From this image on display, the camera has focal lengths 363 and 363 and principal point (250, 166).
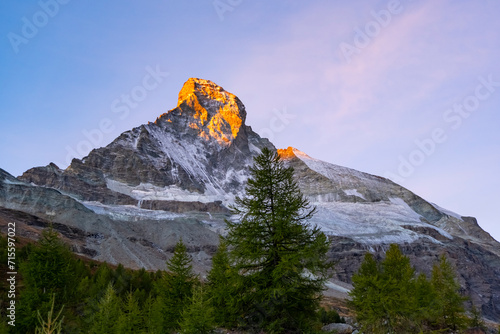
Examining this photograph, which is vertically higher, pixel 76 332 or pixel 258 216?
pixel 258 216

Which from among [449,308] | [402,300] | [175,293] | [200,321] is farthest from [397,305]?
[175,293]

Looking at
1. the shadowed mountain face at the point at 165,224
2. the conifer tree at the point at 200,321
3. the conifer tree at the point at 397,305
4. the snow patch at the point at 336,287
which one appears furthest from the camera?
the shadowed mountain face at the point at 165,224

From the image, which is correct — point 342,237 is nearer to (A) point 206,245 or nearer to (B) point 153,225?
(A) point 206,245

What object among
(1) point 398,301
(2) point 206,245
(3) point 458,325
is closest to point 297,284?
(1) point 398,301

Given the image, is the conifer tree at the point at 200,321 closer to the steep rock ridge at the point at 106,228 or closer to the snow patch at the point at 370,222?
the steep rock ridge at the point at 106,228

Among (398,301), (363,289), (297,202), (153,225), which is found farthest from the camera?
(153,225)

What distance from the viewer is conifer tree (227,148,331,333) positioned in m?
14.9

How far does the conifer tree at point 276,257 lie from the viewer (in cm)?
1495

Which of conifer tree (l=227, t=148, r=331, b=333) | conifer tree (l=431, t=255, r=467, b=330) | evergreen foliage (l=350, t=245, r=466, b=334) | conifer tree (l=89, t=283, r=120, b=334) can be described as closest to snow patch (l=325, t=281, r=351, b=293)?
evergreen foliage (l=350, t=245, r=466, b=334)

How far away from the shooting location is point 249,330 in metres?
15.2

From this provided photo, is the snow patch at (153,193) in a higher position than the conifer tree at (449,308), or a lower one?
higher

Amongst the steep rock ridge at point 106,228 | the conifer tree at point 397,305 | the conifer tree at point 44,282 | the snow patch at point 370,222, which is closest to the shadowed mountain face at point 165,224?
the steep rock ridge at point 106,228

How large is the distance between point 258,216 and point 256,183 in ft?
5.10

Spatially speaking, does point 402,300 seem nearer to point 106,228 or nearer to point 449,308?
point 449,308
